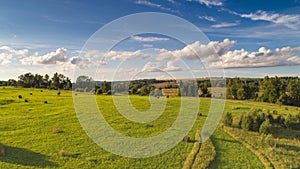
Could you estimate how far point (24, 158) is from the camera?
61.4 feet

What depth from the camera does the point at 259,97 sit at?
264ft

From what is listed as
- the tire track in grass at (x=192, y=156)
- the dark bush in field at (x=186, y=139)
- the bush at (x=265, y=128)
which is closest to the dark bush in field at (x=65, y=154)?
the tire track in grass at (x=192, y=156)

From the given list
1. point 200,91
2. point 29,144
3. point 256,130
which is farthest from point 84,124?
point 200,91

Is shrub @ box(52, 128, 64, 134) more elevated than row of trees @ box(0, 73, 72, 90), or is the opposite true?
row of trees @ box(0, 73, 72, 90)

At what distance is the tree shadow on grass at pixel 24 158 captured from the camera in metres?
17.9

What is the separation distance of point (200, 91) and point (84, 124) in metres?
57.7

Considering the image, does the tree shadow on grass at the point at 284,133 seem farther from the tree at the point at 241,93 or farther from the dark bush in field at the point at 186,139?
the tree at the point at 241,93

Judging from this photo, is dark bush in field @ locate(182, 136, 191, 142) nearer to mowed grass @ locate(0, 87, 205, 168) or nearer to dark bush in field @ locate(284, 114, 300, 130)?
mowed grass @ locate(0, 87, 205, 168)

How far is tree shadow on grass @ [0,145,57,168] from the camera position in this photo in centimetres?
1791

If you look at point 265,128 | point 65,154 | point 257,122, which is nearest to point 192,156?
point 65,154

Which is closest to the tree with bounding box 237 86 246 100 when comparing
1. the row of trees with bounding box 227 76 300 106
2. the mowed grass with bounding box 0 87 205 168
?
the row of trees with bounding box 227 76 300 106

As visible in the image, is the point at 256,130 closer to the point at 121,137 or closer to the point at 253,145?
the point at 253,145

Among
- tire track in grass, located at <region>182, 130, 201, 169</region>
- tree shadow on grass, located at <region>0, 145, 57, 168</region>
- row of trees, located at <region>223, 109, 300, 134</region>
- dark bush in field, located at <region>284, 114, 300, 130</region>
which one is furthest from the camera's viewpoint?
dark bush in field, located at <region>284, 114, 300, 130</region>

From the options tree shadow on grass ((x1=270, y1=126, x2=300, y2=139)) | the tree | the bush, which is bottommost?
tree shadow on grass ((x1=270, y1=126, x2=300, y2=139))
